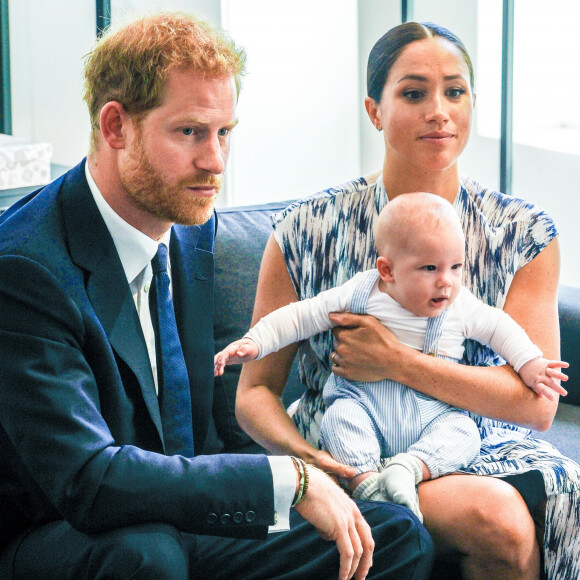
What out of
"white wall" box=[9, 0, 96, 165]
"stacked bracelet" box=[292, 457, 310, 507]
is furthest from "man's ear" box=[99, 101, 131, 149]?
"white wall" box=[9, 0, 96, 165]

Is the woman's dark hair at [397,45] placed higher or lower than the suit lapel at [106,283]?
higher

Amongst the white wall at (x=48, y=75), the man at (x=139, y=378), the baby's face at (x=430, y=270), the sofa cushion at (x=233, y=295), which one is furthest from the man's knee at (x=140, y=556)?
the white wall at (x=48, y=75)

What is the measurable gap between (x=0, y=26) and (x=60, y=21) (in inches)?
10.8

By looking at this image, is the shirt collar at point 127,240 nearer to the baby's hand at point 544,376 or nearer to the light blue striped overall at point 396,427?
the light blue striped overall at point 396,427

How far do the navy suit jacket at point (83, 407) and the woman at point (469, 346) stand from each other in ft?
1.19

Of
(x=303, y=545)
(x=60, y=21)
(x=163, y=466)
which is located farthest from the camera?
(x=60, y=21)

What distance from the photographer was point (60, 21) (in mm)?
4434

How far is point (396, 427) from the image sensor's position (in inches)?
75.1

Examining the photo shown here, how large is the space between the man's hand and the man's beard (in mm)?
514

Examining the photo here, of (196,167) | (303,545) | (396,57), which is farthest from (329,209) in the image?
(303,545)

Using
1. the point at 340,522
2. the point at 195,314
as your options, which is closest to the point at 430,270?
the point at 195,314

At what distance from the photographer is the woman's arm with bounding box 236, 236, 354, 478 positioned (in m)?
2.09

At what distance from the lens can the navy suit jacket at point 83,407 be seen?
4.98ft

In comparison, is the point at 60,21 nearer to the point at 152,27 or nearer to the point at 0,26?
the point at 0,26
